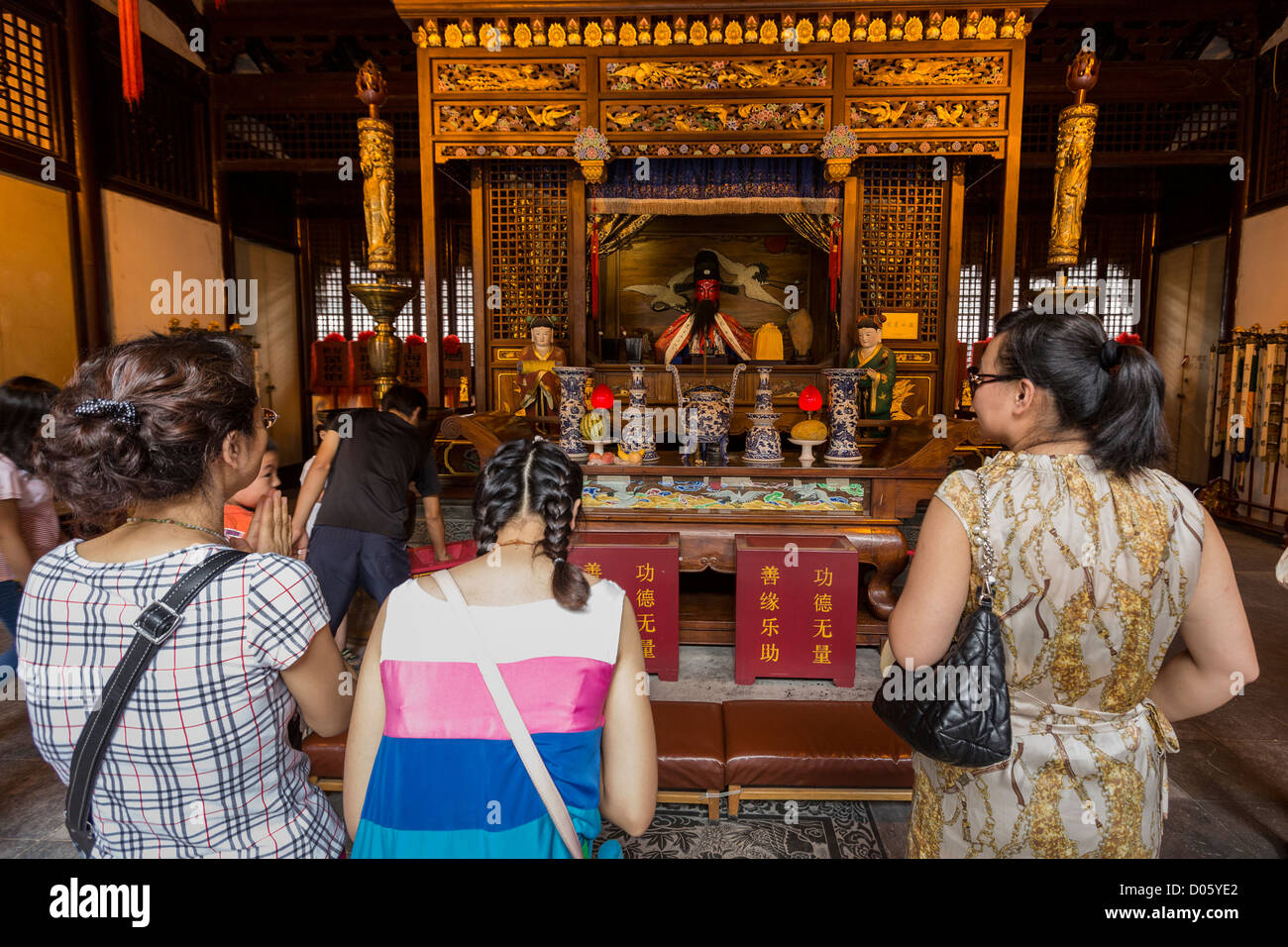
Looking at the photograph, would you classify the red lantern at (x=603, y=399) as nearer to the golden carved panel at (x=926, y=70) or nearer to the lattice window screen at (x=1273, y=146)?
the golden carved panel at (x=926, y=70)

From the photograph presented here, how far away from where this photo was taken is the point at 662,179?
246 inches

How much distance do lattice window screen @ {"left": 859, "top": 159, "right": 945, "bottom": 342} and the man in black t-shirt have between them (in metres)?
4.45

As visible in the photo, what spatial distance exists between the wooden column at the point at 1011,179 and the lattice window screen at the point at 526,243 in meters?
3.47

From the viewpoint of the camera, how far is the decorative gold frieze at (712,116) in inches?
215

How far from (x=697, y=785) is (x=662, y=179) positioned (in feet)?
17.6

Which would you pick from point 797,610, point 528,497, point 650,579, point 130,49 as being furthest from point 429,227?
point 528,497

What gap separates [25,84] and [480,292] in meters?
3.46

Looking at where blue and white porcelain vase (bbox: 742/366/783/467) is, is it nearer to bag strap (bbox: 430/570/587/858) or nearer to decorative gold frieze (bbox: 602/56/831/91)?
decorative gold frieze (bbox: 602/56/831/91)

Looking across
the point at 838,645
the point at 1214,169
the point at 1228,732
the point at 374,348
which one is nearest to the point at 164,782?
the point at 838,645

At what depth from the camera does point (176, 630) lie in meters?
0.93

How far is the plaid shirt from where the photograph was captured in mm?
938

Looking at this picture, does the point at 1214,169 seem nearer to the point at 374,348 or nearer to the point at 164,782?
the point at 374,348

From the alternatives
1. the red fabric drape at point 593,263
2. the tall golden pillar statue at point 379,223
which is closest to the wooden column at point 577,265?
the red fabric drape at point 593,263

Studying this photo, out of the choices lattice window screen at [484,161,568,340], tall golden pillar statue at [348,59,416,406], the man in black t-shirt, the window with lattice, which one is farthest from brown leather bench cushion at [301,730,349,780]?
the window with lattice
